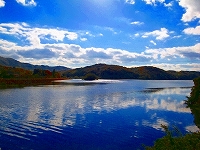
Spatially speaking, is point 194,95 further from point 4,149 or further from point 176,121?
point 4,149

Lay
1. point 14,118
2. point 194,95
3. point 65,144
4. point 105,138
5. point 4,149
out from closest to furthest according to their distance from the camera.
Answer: point 4,149
point 65,144
point 105,138
point 14,118
point 194,95

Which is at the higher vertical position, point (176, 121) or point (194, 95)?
point (194, 95)

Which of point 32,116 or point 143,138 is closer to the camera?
point 143,138

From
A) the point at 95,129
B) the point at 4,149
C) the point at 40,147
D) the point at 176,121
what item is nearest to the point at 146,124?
the point at 176,121

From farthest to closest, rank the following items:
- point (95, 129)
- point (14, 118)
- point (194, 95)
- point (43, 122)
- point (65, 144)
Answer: point (194, 95), point (14, 118), point (43, 122), point (95, 129), point (65, 144)

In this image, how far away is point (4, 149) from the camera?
26828 millimetres

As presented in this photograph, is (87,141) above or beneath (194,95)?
beneath

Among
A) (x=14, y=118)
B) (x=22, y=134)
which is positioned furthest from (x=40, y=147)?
(x=14, y=118)

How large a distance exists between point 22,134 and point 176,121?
105 feet

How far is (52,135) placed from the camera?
33.6 m

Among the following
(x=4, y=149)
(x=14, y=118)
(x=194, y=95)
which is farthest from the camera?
(x=194, y=95)

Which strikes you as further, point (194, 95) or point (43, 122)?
point (194, 95)

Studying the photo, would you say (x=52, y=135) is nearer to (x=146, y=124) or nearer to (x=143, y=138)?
(x=143, y=138)

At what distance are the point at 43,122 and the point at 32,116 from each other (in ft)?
22.4
